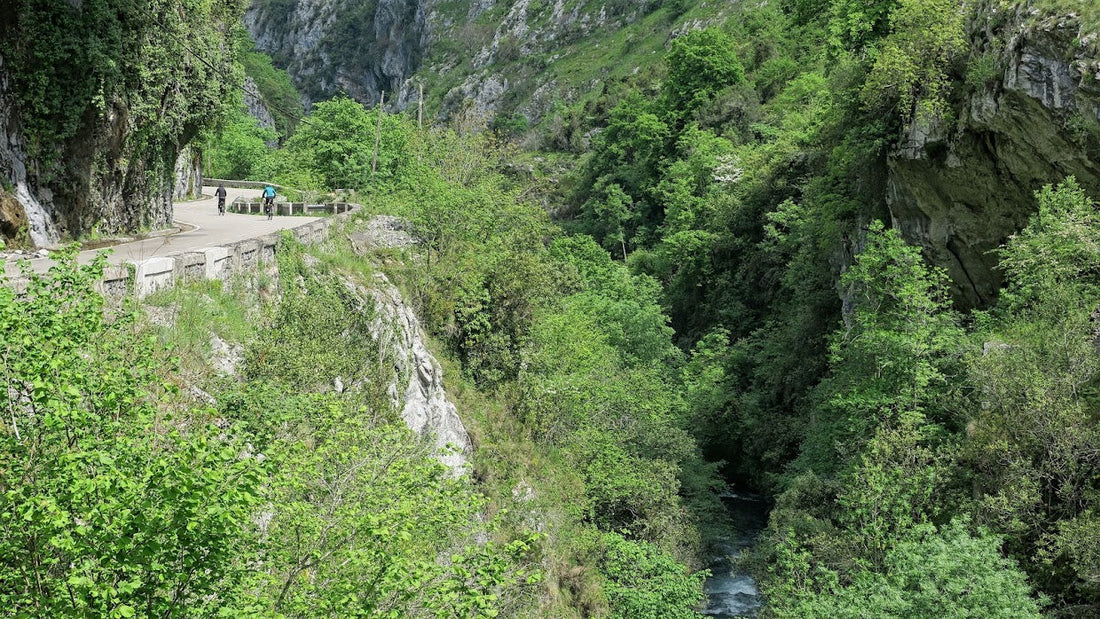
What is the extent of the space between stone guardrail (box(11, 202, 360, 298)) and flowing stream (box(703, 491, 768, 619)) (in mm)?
15434

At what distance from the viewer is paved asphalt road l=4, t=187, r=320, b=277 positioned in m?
17.2

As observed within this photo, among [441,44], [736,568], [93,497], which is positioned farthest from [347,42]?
[93,497]

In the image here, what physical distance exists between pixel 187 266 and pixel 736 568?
20199 mm

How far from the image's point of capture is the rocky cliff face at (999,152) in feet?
66.4

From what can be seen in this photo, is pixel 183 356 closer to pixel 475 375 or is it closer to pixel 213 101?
pixel 475 375

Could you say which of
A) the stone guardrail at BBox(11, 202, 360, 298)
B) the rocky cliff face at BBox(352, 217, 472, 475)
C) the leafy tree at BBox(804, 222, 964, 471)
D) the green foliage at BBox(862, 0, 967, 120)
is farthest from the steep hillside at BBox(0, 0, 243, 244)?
the green foliage at BBox(862, 0, 967, 120)

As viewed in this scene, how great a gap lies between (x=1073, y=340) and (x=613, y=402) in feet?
58.7

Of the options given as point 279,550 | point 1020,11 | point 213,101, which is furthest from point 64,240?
point 1020,11

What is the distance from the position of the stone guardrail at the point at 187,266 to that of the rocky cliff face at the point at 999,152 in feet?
58.7

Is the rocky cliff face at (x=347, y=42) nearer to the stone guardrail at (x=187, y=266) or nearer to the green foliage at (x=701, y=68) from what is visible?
the green foliage at (x=701, y=68)

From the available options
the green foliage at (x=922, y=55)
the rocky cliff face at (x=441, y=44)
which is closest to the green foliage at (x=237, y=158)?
the rocky cliff face at (x=441, y=44)

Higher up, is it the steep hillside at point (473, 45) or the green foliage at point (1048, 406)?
the steep hillside at point (473, 45)

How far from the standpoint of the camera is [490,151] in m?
40.8

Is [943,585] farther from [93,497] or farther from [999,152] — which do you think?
[93,497]
